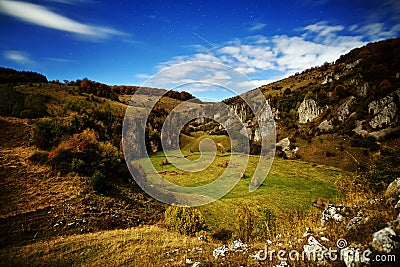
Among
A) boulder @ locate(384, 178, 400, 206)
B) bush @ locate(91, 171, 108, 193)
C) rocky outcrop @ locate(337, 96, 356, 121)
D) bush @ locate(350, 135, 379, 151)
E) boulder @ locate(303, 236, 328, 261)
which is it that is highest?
rocky outcrop @ locate(337, 96, 356, 121)

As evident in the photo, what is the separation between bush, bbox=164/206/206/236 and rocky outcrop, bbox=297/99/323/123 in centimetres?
5415

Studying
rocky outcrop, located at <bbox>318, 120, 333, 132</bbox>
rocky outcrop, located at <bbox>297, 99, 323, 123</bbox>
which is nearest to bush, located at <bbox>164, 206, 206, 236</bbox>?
rocky outcrop, located at <bbox>318, 120, 333, 132</bbox>

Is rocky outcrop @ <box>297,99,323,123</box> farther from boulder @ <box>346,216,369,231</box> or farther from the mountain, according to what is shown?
boulder @ <box>346,216,369,231</box>

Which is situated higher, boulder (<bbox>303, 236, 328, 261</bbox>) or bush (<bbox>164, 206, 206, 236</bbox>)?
boulder (<bbox>303, 236, 328, 261</bbox>)

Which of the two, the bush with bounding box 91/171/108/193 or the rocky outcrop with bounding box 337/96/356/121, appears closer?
the bush with bounding box 91/171/108/193

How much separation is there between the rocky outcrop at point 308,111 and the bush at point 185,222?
54.2 meters

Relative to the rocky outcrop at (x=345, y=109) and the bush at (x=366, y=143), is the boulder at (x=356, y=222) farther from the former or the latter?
the rocky outcrop at (x=345, y=109)

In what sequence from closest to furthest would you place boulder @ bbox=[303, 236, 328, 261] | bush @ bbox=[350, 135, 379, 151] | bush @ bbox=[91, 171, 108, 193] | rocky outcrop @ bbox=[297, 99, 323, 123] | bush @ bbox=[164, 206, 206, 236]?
boulder @ bbox=[303, 236, 328, 261], bush @ bbox=[164, 206, 206, 236], bush @ bbox=[91, 171, 108, 193], bush @ bbox=[350, 135, 379, 151], rocky outcrop @ bbox=[297, 99, 323, 123]

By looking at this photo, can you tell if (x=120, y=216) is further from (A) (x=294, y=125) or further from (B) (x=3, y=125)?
(A) (x=294, y=125)

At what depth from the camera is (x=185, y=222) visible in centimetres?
1488

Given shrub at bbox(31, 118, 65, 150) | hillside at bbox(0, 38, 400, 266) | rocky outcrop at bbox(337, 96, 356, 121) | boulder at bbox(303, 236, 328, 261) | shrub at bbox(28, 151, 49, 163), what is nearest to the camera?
boulder at bbox(303, 236, 328, 261)

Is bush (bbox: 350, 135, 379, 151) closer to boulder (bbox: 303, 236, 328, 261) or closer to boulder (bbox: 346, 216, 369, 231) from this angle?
boulder (bbox: 346, 216, 369, 231)

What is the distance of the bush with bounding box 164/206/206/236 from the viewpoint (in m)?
14.7

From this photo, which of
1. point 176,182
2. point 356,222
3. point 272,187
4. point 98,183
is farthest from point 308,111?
point 356,222
